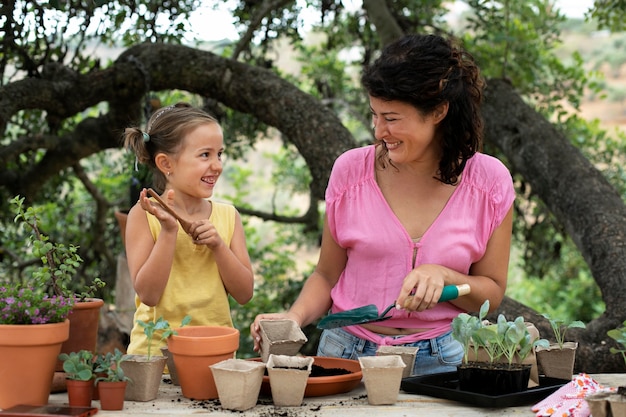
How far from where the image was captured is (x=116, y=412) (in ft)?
5.24

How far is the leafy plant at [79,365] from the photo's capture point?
1610mm

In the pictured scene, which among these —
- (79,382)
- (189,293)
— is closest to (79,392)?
(79,382)

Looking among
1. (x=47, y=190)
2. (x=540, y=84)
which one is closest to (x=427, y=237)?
(x=540, y=84)

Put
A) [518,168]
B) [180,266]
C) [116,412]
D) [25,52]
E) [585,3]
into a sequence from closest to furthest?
[116,412] < [180,266] < [25,52] < [518,168] < [585,3]

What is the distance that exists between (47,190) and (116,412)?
3695 millimetres

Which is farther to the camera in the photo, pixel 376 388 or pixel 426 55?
Answer: pixel 426 55

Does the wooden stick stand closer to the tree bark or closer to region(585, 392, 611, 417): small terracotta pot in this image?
region(585, 392, 611, 417): small terracotta pot

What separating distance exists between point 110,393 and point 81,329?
25cm

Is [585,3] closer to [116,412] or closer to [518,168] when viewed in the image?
[518,168]

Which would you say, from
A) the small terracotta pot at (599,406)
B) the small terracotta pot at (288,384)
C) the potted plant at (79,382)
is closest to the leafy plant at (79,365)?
the potted plant at (79,382)

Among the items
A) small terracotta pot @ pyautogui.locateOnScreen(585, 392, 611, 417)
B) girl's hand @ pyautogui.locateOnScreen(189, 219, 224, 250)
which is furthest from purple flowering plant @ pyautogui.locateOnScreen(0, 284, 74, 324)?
small terracotta pot @ pyautogui.locateOnScreen(585, 392, 611, 417)

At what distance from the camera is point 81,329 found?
5.94ft

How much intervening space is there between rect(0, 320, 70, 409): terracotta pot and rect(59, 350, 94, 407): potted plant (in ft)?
0.14

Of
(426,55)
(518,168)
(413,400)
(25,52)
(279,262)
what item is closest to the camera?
(413,400)
